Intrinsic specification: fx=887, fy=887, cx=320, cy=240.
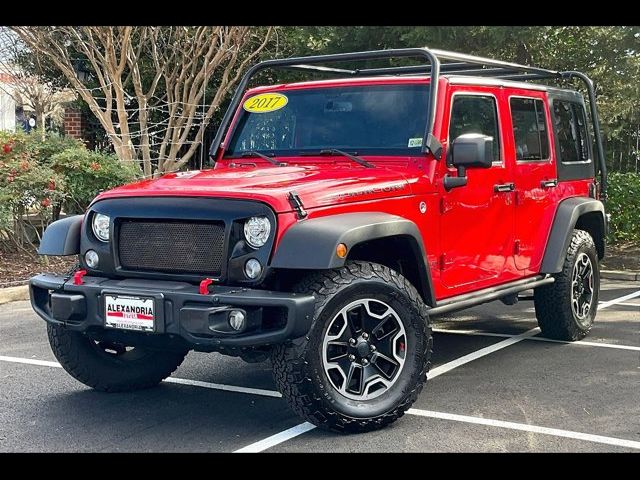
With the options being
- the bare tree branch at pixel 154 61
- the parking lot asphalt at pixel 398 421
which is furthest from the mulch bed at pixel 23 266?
the bare tree branch at pixel 154 61

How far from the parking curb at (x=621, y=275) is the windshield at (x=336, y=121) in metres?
6.74

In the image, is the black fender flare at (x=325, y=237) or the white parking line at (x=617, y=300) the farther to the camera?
the white parking line at (x=617, y=300)

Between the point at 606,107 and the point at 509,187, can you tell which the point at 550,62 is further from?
the point at 509,187

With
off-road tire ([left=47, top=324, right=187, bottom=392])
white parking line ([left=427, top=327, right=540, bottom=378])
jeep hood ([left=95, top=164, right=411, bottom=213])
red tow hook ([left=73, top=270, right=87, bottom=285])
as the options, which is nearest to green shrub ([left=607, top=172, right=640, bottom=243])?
white parking line ([left=427, top=327, right=540, bottom=378])

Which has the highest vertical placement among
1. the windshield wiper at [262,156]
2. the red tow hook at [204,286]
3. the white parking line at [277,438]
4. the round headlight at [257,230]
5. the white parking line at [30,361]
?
the windshield wiper at [262,156]

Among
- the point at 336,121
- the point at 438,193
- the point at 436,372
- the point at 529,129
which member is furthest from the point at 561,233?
the point at 336,121

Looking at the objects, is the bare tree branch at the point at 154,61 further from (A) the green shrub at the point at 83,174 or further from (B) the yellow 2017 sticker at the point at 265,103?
(B) the yellow 2017 sticker at the point at 265,103

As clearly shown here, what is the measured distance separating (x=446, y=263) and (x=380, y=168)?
28.7 inches

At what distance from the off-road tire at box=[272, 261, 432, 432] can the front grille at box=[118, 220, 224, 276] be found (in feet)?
1.69

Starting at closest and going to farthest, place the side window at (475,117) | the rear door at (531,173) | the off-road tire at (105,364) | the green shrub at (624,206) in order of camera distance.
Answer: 1. the off-road tire at (105,364)
2. the side window at (475,117)
3. the rear door at (531,173)
4. the green shrub at (624,206)

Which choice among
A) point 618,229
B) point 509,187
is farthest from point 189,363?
point 618,229

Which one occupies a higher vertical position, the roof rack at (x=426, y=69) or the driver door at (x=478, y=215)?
the roof rack at (x=426, y=69)

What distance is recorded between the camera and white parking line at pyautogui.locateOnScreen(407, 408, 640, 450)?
15.0ft

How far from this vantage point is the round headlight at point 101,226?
201 inches
